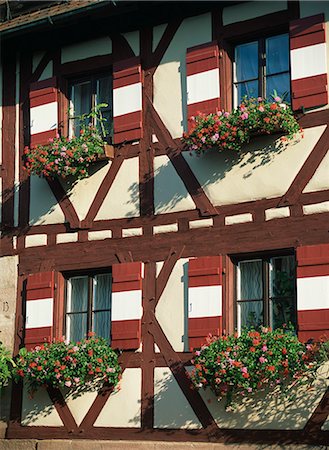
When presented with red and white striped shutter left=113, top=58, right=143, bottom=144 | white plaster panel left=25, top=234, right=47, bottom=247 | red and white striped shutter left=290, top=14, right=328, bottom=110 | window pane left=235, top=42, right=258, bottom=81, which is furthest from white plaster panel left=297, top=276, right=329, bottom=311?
white plaster panel left=25, top=234, right=47, bottom=247

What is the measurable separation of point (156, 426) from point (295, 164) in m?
3.33

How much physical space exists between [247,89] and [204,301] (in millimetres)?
2577

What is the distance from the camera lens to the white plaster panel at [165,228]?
12133mm

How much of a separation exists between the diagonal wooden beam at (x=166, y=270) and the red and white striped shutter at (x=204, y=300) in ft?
1.24

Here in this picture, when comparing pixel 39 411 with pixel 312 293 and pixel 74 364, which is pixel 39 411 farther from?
pixel 312 293

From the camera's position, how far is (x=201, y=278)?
11641 millimetres

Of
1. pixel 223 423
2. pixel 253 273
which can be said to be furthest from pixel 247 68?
pixel 223 423

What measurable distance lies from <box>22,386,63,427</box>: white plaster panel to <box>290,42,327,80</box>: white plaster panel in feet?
15.9

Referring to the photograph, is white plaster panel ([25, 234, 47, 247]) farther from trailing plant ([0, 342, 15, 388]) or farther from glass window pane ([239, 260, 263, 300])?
glass window pane ([239, 260, 263, 300])

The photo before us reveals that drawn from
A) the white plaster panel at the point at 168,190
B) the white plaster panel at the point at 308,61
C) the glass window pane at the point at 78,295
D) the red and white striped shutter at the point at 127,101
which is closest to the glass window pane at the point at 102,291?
the glass window pane at the point at 78,295

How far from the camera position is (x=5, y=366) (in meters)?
12.6

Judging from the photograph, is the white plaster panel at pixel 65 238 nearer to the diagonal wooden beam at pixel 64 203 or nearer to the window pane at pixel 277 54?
the diagonal wooden beam at pixel 64 203

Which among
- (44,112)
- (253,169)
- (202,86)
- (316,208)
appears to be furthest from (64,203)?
(316,208)

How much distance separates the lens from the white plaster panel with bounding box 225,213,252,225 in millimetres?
11602
